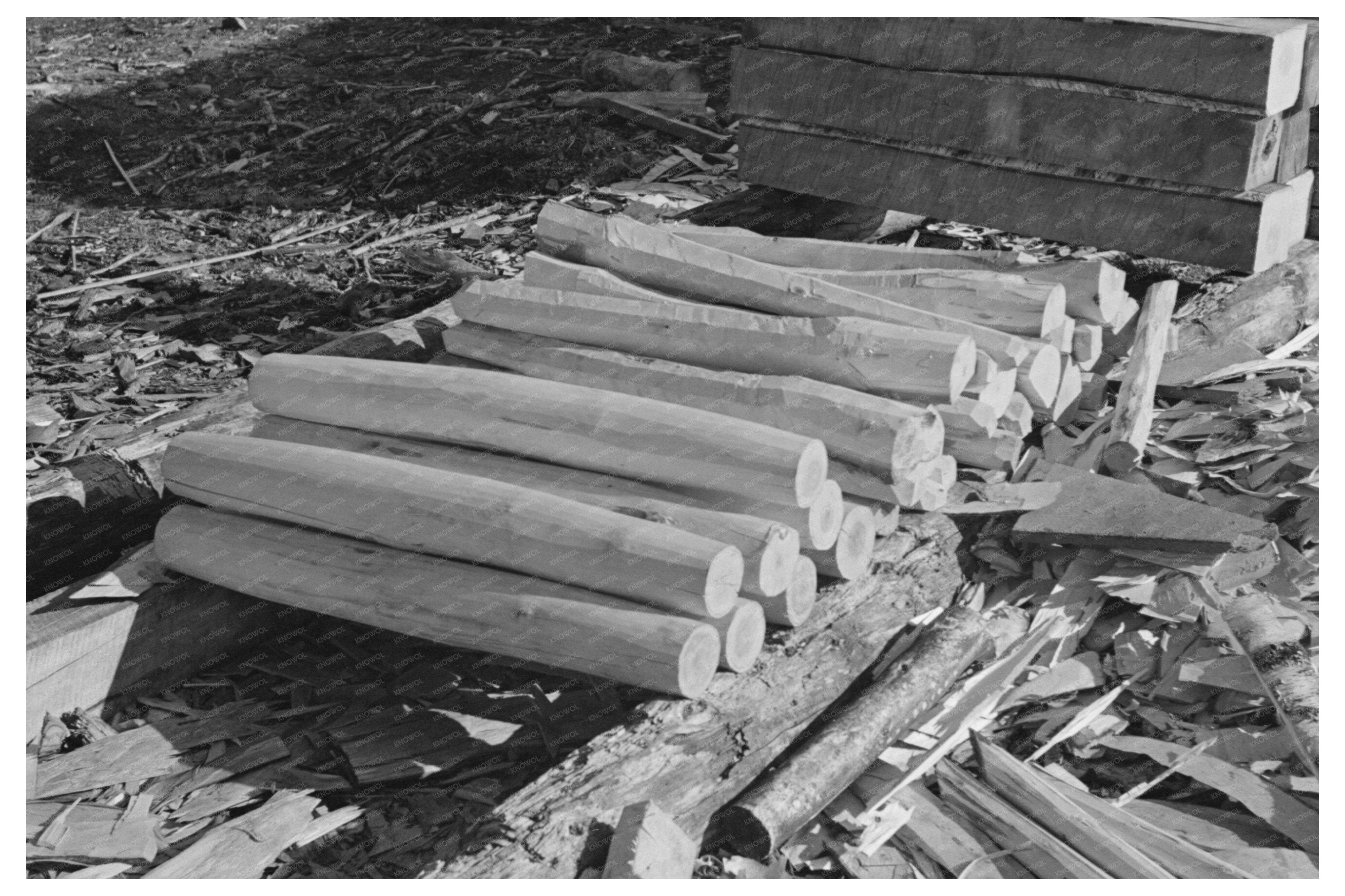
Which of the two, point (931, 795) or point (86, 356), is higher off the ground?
point (86, 356)

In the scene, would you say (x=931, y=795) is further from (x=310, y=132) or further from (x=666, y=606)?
(x=310, y=132)

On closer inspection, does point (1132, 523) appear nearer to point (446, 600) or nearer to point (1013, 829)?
point (1013, 829)

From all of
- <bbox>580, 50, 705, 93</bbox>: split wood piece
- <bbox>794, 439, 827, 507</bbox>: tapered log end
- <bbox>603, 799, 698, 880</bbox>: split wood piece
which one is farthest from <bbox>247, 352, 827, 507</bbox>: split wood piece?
<bbox>580, 50, 705, 93</bbox>: split wood piece

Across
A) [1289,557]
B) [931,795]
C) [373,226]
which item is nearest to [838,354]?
[931,795]

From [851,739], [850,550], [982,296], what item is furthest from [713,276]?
[851,739]

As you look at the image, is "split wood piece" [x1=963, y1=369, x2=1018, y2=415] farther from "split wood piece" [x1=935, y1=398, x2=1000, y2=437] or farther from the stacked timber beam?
the stacked timber beam
